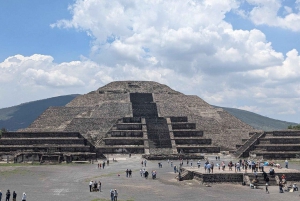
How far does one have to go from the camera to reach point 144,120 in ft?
220

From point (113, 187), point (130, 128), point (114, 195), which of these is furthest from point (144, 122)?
point (114, 195)

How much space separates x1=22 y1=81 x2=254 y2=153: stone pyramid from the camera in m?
61.7

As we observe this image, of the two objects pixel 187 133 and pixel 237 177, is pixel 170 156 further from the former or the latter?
pixel 237 177

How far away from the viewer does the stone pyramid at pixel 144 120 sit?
202ft

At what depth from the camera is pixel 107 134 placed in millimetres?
62688

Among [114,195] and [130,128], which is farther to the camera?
[130,128]

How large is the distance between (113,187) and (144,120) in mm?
37184

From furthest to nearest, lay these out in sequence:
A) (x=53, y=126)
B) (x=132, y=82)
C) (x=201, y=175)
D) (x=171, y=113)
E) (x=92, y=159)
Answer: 1. (x=132, y=82)
2. (x=171, y=113)
3. (x=53, y=126)
4. (x=92, y=159)
5. (x=201, y=175)

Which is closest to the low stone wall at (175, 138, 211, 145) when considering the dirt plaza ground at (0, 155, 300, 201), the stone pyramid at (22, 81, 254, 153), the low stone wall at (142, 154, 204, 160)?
the stone pyramid at (22, 81, 254, 153)

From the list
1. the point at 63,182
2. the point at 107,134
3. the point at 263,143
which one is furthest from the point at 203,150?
the point at 63,182

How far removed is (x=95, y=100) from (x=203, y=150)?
103 ft

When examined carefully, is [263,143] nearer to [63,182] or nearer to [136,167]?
[136,167]

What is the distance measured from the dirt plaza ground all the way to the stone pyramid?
63.7ft

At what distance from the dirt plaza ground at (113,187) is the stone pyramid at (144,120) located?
1942 centimetres
